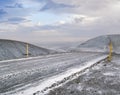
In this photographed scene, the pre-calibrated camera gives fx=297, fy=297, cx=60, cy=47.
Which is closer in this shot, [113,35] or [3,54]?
[3,54]

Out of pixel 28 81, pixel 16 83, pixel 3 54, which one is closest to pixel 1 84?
pixel 16 83

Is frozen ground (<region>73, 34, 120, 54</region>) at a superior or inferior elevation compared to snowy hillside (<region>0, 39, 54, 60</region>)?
inferior

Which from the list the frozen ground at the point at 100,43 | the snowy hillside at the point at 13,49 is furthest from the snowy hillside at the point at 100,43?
the snowy hillside at the point at 13,49

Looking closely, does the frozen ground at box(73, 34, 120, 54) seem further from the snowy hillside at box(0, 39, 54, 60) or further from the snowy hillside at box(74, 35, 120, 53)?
the snowy hillside at box(0, 39, 54, 60)

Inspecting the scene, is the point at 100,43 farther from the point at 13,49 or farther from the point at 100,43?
the point at 13,49

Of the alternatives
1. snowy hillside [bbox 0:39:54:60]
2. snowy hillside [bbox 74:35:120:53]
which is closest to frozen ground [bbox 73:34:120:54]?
snowy hillside [bbox 74:35:120:53]

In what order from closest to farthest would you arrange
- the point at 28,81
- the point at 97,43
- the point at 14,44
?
the point at 28,81
the point at 14,44
the point at 97,43

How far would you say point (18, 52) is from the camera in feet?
106

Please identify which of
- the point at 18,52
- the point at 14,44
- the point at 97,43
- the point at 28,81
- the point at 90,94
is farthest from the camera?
the point at 97,43

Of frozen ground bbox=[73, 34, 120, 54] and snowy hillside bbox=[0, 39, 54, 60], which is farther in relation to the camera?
frozen ground bbox=[73, 34, 120, 54]

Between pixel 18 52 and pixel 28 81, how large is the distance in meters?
21.3

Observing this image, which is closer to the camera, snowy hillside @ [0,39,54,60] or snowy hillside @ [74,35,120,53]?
snowy hillside @ [0,39,54,60]

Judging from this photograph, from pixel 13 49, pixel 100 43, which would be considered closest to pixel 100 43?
pixel 100 43

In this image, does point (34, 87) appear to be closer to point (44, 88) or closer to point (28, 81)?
point (44, 88)
